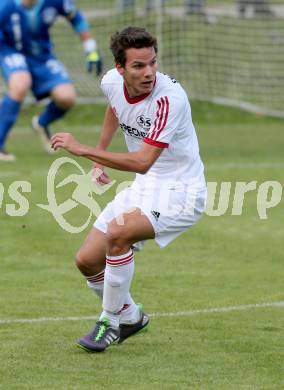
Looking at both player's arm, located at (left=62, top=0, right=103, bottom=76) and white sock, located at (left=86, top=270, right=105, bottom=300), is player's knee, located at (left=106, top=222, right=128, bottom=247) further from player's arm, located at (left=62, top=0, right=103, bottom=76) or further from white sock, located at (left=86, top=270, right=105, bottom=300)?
player's arm, located at (left=62, top=0, right=103, bottom=76)

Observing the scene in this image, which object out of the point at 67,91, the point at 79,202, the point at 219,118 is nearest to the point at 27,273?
the point at 79,202

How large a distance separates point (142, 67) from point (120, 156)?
50 centimetres

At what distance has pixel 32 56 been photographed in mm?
13430

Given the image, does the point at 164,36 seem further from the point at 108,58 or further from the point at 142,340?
the point at 142,340

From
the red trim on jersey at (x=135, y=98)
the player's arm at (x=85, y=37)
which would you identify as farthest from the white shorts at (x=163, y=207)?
the player's arm at (x=85, y=37)

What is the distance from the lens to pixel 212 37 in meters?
19.1

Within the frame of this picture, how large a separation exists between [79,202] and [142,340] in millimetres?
4498

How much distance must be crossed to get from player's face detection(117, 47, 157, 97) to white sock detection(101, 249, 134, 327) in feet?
3.00

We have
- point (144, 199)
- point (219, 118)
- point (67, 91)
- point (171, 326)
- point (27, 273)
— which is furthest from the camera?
point (219, 118)

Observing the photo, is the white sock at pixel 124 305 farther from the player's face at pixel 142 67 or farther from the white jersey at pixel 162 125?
the player's face at pixel 142 67

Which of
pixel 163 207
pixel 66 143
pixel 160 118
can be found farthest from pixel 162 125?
pixel 66 143

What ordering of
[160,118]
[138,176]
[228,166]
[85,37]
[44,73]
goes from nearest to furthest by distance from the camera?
[160,118], [138,176], [228,166], [85,37], [44,73]

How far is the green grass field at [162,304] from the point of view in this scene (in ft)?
18.7

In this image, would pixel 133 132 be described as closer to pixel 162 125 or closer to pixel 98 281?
pixel 162 125
